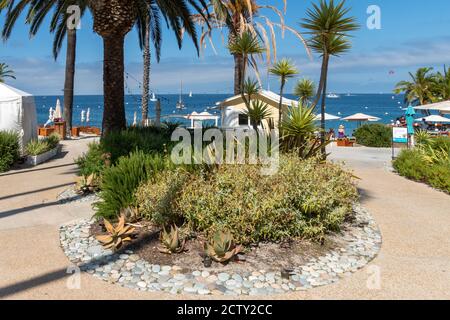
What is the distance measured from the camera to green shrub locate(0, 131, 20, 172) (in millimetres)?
11789

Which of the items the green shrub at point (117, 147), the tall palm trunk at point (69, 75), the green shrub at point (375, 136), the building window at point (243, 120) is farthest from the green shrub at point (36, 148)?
the green shrub at point (375, 136)

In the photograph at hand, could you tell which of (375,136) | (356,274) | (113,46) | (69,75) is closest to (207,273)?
(356,274)

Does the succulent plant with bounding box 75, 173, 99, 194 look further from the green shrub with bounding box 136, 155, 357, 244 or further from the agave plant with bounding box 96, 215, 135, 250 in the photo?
the agave plant with bounding box 96, 215, 135, 250

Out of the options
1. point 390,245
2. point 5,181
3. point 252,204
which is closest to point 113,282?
point 252,204

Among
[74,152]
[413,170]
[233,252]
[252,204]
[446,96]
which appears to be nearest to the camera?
[233,252]

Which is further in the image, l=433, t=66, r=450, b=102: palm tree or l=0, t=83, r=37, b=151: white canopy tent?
l=433, t=66, r=450, b=102: palm tree

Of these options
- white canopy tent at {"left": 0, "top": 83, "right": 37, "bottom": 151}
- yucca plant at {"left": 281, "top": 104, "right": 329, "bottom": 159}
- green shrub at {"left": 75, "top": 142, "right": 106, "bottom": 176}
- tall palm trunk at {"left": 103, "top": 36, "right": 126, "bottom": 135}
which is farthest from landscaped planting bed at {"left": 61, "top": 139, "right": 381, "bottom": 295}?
white canopy tent at {"left": 0, "top": 83, "right": 37, "bottom": 151}

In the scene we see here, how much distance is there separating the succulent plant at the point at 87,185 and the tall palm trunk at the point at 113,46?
2760 mm

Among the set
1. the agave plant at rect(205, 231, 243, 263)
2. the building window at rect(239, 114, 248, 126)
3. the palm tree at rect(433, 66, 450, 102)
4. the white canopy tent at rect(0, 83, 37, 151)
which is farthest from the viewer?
the palm tree at rect(433, 66, 450, 102)

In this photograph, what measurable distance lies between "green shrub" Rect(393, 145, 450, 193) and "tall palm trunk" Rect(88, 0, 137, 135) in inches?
354

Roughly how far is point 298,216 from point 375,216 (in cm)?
234

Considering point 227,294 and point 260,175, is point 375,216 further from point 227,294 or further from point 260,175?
point 227,294

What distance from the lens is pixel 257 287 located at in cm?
434

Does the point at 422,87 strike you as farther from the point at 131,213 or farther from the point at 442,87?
the point at 131,213
